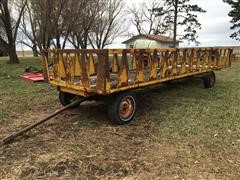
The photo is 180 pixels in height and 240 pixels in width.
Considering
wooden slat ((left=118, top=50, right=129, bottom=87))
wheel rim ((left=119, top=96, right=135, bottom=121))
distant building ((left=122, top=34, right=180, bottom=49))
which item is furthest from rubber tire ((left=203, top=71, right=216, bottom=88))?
distant building ((left=122, top=34, right=180, bottom=49))

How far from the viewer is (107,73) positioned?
4316 millimetres

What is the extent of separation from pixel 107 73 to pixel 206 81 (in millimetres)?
4525

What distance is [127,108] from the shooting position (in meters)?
4.93

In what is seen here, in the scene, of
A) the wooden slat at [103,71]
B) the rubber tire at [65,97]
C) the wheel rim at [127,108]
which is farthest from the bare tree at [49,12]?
the wooden slat at [103,71]

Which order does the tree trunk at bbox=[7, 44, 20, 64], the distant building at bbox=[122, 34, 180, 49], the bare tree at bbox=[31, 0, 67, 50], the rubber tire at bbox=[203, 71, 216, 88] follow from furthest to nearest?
1. the distant building at bbox=[122, 34, 180, 49]
2. the tree trunk at bbox=[7, 44, 20, 64]
3. the bare tree at bbox=[31, 0, 67, 50]
4. the rubber tire at bbox=[203, 71, 216, 88]

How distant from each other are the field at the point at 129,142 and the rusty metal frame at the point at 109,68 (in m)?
0.64

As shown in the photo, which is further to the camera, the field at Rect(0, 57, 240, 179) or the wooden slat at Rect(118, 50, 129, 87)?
the wooden slat at Rect(118, 50, 129, 87)

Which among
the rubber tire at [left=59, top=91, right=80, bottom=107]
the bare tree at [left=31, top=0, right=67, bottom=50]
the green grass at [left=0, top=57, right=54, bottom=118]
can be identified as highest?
the bare tree at [left=31, top=0, right=67, bottom=50]

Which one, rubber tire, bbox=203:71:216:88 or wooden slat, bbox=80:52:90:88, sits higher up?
wooden slat, bbox=80:52:90:88

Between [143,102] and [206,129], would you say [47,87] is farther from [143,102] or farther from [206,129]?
[206,129]

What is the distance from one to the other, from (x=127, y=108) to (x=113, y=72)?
165 centimetres

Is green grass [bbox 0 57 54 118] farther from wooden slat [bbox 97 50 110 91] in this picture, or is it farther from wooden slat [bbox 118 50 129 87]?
wooden slat [bbox 118 50 129 87]

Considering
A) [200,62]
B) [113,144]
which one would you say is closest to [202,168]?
[113,144]

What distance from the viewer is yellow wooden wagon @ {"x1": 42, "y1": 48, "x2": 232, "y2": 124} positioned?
14.6 ft
